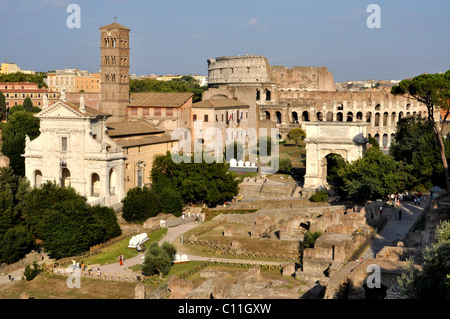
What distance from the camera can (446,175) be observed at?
126 feet

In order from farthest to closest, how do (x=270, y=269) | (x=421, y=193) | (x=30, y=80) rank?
(x=30, y=80) → (x=421, y=193) → (x=270, y=269)

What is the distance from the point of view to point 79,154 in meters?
40.6

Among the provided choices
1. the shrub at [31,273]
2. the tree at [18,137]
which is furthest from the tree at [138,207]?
the tree at [18,137]

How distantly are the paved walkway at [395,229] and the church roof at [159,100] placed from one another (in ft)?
75.9

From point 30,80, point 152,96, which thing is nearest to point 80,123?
point 152,96

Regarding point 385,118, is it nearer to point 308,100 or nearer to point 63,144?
point 308,100

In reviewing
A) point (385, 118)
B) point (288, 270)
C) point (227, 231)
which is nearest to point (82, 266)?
point (227, 231)

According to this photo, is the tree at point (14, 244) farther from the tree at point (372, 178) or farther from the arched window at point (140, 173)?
the tree at point (372, 178)

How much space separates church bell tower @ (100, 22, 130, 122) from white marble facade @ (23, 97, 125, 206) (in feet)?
A: 32.0

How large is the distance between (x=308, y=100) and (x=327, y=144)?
4263 centimetres

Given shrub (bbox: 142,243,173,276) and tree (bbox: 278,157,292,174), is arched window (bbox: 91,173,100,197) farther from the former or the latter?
tree (bbox: 278,157,292,174)

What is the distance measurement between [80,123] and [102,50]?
38.8ft

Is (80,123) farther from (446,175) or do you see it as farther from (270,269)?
(446,175)
